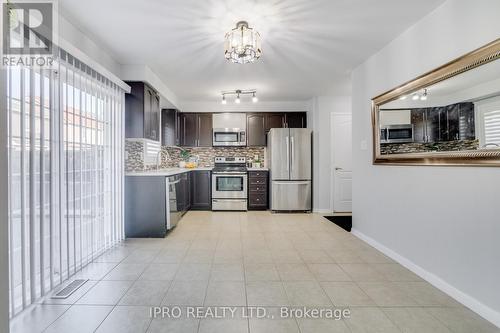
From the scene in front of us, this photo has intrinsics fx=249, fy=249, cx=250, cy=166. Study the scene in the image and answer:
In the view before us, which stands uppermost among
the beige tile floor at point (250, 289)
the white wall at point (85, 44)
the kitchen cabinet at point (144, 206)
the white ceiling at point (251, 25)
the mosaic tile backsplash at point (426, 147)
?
the white ceiling at point (251, 25)

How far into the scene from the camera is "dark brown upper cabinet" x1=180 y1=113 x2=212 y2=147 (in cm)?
566

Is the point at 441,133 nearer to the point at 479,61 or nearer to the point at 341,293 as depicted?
the point at 479,61

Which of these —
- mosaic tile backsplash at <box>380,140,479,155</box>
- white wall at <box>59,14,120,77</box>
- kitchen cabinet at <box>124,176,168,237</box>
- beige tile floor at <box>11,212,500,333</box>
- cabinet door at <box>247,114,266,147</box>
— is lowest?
beige tile floor at <box>11,212,500,333</box>

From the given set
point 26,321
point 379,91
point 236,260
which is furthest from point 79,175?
point 379,91

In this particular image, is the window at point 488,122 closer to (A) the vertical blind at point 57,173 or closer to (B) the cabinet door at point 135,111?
(A) the vertical blind at point 57,173

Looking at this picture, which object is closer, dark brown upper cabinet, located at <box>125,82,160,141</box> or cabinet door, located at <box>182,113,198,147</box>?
dark brown upper cabinet, located at <box>125,82,160,141</box>

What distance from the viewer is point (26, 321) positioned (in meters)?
1.71

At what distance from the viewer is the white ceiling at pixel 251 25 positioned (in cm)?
217

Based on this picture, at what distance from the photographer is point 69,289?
2.12 metres

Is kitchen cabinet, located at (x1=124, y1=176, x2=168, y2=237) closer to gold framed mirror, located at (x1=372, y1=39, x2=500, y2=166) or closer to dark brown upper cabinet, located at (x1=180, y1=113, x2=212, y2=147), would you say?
dark brown upper cabinet, located at (x1=180, y1=113, x2=212, y2=147)

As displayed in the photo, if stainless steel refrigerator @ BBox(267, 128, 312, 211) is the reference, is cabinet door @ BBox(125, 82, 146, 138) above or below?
above

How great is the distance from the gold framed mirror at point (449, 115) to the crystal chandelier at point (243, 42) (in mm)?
1608

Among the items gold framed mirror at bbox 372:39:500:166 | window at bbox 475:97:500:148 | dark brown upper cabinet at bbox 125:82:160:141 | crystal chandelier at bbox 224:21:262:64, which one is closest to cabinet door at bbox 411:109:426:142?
gold framed mirror at bbox 372:39:500:166

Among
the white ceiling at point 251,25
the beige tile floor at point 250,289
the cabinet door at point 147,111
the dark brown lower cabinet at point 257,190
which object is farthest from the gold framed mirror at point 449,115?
the cabinet door at point 147,111
